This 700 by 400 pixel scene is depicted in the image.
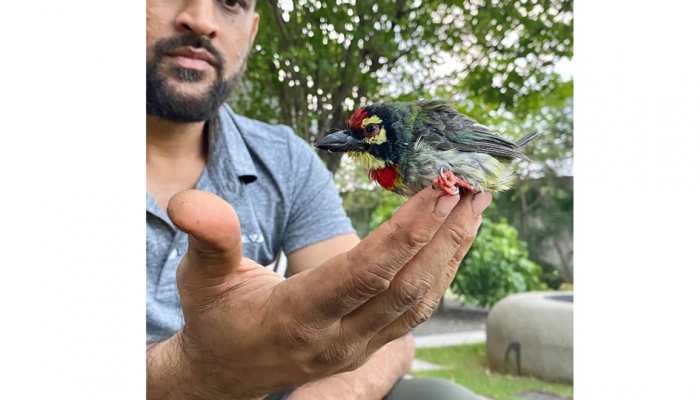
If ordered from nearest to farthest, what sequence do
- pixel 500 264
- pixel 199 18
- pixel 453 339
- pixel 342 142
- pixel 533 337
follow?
pixel 342 142 → pixel 199 18 → pixel 533 337 → pixel 453 339 → pixel 500 264

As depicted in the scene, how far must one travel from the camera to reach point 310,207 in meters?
0.83

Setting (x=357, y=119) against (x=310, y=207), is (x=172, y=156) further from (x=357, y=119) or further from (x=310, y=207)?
(x=357, y=119)

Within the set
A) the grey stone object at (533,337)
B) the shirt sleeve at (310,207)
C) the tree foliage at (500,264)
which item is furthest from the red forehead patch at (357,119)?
the tree foliage at (500,264)

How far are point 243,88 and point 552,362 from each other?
61 cm

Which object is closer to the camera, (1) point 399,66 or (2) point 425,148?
(2) point 425,148

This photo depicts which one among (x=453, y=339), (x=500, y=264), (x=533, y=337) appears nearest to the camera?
(x=533, y=337)

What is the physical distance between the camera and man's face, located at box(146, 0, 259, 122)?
67cm

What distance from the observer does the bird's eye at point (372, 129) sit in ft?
1.35

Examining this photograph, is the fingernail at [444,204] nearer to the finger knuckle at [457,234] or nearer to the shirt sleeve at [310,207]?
the finger knuckle at [457,234]

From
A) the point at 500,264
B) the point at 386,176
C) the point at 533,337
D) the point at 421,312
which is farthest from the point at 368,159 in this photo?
the point at 500,264

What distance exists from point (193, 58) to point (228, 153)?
0.13 meters

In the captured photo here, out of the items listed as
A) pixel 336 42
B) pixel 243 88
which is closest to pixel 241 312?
pixel 336 42

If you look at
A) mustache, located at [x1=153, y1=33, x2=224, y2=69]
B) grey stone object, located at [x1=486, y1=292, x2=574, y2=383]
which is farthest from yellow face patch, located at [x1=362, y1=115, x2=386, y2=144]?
grey stone object, located at [x1=486, y1=292, x2=574, y2=383]

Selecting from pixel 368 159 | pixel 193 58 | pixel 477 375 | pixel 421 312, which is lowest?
pixel 477 375
